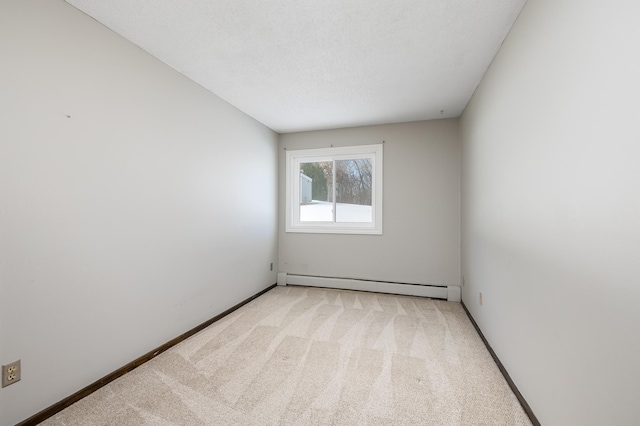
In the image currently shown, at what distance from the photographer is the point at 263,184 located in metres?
3.83

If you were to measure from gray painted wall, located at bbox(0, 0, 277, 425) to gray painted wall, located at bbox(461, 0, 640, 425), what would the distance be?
2670mm

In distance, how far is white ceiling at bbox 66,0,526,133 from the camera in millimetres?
1646

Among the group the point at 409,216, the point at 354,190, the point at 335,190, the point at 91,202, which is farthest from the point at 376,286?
the point at 91,202

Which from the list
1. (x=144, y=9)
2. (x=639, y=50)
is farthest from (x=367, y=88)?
(x=639, y=50)

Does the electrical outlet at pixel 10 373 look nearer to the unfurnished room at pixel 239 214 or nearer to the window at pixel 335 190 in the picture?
the unfurnished room at pixel 239 214

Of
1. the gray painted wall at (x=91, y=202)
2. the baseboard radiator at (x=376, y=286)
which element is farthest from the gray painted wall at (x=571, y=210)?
the gray painted wall at (x=91, y=202)

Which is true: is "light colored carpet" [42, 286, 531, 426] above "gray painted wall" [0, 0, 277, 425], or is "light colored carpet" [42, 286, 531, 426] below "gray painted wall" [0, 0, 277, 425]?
below

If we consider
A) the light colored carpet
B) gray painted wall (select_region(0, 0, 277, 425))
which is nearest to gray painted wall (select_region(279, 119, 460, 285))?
the light colored carpet

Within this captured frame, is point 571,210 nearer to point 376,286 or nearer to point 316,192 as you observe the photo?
point 376,286

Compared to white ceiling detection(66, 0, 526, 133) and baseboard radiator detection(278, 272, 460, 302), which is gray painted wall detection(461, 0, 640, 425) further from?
baseboard radiator detection(278, 272, 460, 302)

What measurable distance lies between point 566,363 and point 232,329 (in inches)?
99.5

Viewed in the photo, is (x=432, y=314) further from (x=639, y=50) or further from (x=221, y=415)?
(x=639, y=50)

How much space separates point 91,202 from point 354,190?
317 centimetres

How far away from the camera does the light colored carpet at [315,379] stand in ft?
4.99
